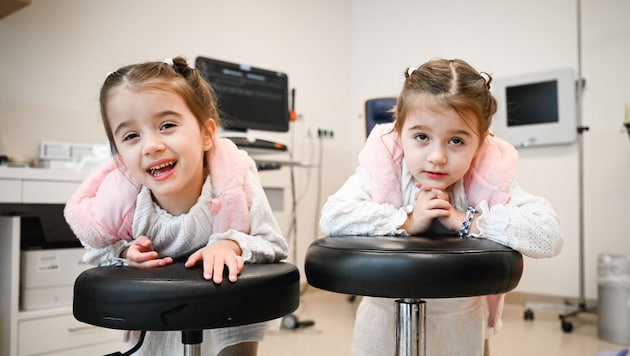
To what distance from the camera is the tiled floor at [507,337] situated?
2.17 m

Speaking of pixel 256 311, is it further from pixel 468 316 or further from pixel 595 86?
pixel 595 86

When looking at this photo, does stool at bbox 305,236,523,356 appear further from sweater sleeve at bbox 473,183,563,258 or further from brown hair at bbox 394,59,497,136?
brown hair at bbox 394,59,497,136

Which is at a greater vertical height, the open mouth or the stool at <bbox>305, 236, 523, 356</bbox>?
the open mouth

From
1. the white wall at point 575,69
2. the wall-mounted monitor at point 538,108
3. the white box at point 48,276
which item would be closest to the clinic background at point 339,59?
the white wall at point 575,69

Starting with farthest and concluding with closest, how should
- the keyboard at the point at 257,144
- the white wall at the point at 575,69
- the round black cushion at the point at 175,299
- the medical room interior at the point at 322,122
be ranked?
1. the white wall at the point at 575,69
2. the keyboard at the point at 257,144
3. the medical room interior at the point at 322,122
4. the round black cushion at the point at 175,299

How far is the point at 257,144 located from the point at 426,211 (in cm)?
127

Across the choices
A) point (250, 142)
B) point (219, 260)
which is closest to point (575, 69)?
point (250, 142)

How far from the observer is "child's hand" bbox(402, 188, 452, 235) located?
3.40 feet

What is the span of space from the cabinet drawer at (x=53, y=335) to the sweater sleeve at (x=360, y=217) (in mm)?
1209

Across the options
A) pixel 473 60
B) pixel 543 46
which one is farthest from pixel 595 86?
pixel 473 60

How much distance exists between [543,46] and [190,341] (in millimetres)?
3137

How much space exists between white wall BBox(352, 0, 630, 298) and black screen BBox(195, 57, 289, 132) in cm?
163

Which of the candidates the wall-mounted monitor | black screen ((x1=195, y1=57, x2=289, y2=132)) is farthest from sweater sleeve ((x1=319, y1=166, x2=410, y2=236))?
the wall-mounted monitor

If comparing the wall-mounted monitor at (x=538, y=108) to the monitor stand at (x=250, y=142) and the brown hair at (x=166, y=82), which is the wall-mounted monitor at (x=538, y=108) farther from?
the brown hair at (x=166, y=82)
